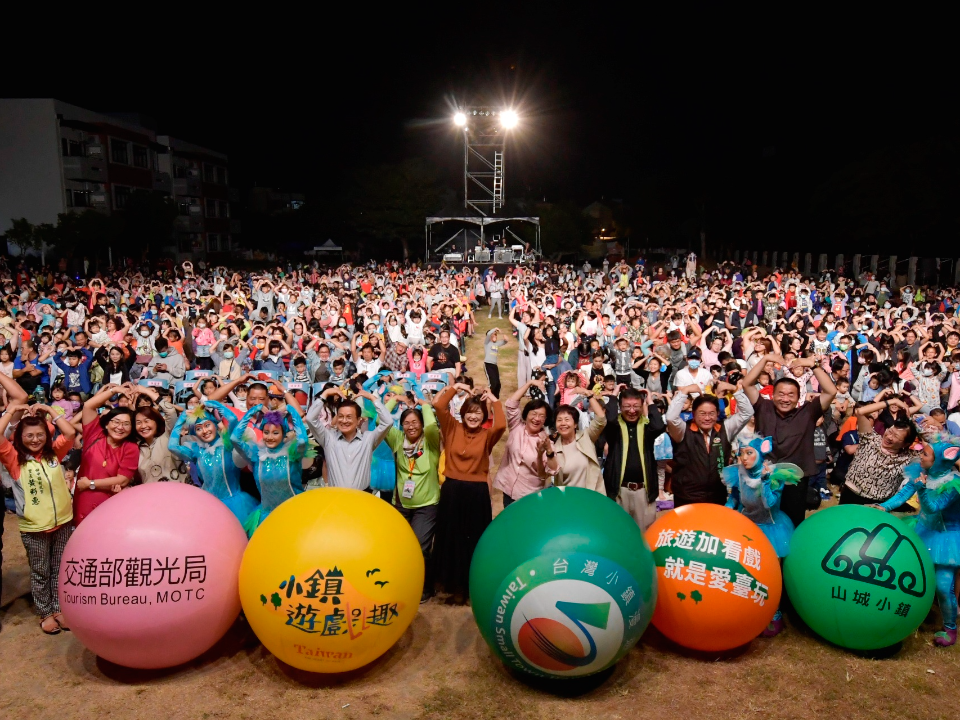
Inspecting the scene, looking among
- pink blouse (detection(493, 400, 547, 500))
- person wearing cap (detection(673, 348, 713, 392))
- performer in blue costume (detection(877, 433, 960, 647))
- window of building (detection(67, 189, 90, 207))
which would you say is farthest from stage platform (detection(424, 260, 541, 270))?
performer in blue costume (detection(877, 433, 960, 647))

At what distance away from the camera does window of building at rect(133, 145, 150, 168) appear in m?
45.8

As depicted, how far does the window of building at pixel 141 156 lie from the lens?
1804 inches

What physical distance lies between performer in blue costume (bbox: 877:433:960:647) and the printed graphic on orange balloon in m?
3.88

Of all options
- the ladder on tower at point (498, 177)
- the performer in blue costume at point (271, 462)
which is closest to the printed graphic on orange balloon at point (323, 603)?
the performer in blue costume at point (271, 462)

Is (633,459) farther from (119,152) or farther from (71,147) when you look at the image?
(119,152)

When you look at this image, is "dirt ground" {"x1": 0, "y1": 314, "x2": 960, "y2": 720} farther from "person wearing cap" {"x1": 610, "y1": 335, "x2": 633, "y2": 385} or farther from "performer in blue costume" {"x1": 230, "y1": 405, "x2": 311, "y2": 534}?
"person wearing cap" {"x1": 610, "y1": 335, "x2": 633, "y2": 385}

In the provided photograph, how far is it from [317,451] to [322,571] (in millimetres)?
1951

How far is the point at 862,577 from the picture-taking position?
502 centimetres

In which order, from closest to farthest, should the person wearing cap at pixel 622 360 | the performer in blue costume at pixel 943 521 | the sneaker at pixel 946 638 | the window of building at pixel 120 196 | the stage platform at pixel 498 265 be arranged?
the performer in blue costume at pixel 943 521, the sneaker at pixel 946 638, the person wearing cap at pixel 622 360, the stage platform at pixel 498 265, the window of building at pixel 120 196

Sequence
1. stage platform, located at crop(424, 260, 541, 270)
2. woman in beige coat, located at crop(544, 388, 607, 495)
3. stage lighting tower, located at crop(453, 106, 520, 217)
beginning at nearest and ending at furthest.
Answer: woman in beige coat, located at crop(544, 388, 607, 495)
stage platform, located at crop(424, 260, 541, 270)
stage lighting tower, located at crop(453, 106, 520, 217)

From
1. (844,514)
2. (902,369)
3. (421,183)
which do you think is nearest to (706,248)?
(421,183)

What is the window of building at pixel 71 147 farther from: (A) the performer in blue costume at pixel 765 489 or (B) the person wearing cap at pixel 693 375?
(A) the performer in blue costume at pixel 765 489

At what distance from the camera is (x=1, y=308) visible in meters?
14.3

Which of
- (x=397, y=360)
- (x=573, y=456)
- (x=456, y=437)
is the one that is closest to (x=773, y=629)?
(x=573, y=456)
